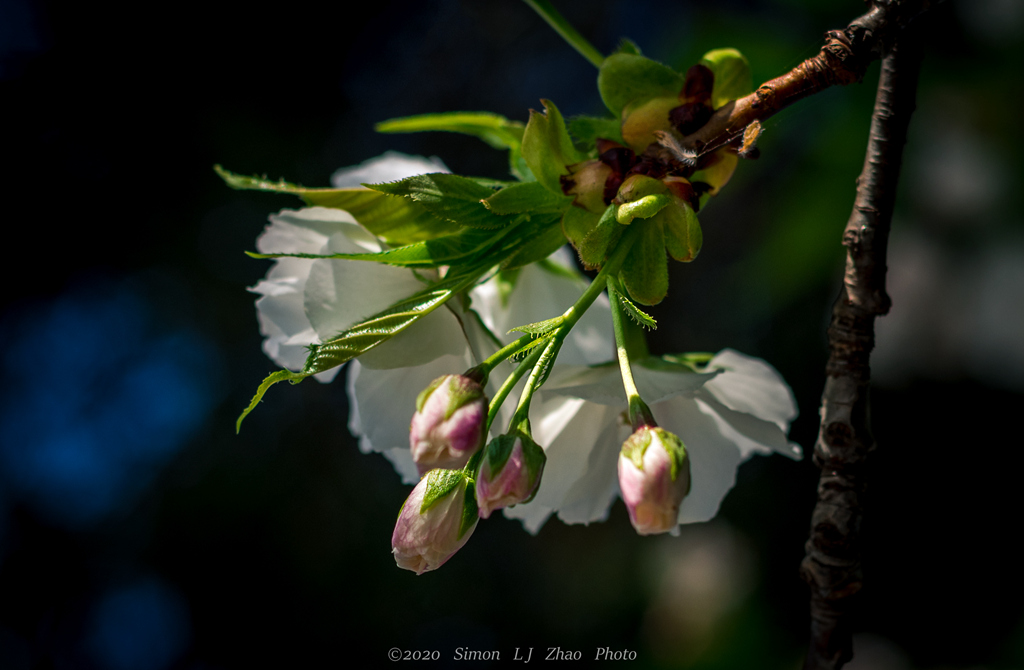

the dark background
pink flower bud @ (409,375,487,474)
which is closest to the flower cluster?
pink flower bud @ (409,375,487,474)

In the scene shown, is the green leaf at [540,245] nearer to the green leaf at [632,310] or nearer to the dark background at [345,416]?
the green leaf at [632,310]

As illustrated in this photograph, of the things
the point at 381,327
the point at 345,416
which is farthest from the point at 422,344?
the point at 345,416

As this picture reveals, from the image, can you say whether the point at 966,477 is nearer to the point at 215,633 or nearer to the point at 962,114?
the point at 962,114

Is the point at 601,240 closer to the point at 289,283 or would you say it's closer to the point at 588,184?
the point at 588,184

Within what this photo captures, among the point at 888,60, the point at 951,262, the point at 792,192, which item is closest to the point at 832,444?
the point at 888,60

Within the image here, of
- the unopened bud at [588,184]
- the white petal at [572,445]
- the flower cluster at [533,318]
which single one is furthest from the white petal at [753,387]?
the unopened bud at [588,184]

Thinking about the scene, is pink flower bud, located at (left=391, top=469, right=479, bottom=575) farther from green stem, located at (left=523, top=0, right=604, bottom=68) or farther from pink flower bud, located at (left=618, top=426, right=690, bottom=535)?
green stem, located at (left=523, top=0, right=604, bottom=68)
